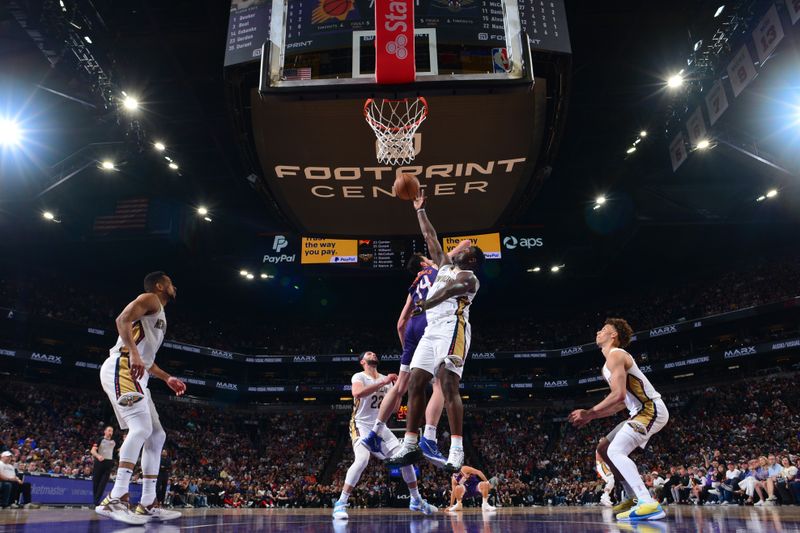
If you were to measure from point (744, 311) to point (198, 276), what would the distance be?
28117 millimetres

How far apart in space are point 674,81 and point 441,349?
12706mm

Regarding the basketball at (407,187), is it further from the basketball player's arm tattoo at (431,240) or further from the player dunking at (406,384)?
the player dunking at (406,384)

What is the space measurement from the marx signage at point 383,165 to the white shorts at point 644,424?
226 inches

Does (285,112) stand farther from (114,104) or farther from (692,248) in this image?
(692,248)

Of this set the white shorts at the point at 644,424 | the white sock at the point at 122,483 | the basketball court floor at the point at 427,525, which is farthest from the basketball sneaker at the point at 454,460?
the white sock at the point at 122,483

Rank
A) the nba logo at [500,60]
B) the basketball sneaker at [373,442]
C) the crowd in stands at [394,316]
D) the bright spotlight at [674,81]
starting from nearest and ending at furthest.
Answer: the basketball sneaker at [373,442], the nba logo at [500,60], the bright spotlight at [674,81], the crowd in stands at [394,316]

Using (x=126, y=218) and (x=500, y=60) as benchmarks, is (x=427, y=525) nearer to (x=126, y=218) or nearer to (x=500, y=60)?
(x=500, y=60)

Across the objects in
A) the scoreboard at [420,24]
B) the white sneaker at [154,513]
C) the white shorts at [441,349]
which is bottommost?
the white sneaker at [154,513]

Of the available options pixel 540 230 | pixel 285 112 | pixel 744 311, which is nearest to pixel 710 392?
pixel 744 311

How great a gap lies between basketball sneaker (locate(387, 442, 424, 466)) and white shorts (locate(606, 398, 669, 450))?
2.11 m

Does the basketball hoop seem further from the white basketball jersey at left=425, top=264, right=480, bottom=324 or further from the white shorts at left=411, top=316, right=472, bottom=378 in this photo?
the white shorts at left=411, top=316, right=472, bottom=378

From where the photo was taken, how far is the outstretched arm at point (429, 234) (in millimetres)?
5645

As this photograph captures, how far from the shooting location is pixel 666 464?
79.0 ft

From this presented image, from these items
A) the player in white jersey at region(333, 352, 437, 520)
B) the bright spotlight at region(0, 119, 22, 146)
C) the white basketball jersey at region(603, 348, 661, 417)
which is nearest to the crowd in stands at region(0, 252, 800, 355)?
the bright spotlight at region(0, 119, 22, 146)
